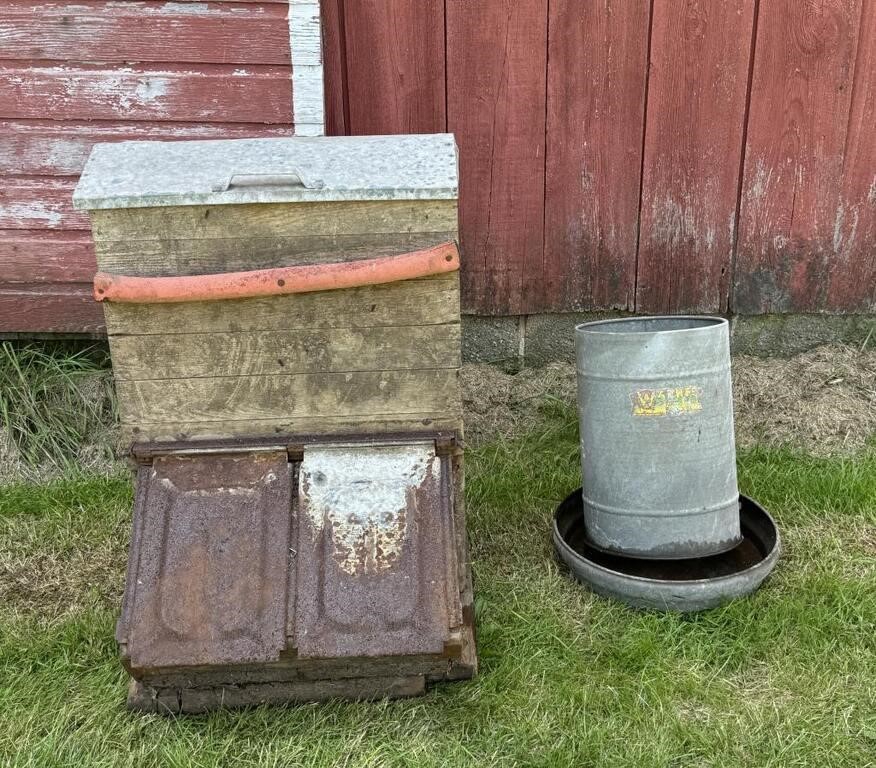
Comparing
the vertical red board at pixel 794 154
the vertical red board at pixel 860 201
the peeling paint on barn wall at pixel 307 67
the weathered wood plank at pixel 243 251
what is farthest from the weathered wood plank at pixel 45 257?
the vertical red board at pixel 860 201

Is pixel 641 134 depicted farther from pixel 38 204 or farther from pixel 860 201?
pixel 38 204

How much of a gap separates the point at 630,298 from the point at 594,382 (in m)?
1.42

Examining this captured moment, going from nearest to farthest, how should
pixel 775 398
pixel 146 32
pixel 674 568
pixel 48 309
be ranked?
pixel 674 568
pixel 146 32
pixel 48 309
pixel 775 398

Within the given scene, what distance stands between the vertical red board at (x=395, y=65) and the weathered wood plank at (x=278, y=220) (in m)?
1.63

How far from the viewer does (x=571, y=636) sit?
252 centimetres

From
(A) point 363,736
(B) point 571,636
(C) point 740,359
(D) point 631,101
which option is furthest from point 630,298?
(A) point 363,736

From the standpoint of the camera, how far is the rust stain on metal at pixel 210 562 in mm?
2049

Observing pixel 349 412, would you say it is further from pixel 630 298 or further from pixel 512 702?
pixel 630 298

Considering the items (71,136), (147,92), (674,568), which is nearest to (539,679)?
(674,568)

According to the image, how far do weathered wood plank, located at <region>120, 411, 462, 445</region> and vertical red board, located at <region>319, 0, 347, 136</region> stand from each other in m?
1.66

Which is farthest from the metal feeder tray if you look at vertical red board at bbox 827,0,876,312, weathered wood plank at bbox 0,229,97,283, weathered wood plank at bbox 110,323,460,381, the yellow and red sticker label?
weathered wood plank at bbox 0,229,97,283

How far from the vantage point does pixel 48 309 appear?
3.66m

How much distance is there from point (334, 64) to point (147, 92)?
2.55ft

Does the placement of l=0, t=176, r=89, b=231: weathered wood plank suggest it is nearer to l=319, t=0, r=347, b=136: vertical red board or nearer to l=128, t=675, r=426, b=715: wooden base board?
l=319, t=0, r=347, b=136: vertical red board
